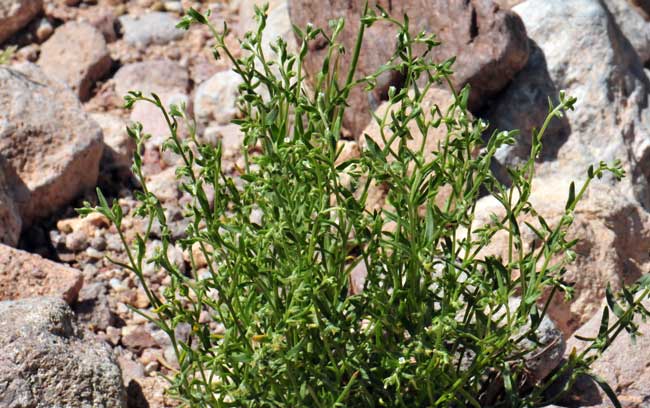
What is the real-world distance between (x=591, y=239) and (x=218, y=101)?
7.03ft

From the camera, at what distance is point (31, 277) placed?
13.2ft

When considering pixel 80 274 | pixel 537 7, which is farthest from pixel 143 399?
pixel 537 7

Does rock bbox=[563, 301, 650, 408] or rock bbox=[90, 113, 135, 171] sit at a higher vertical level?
rock bbox=[563, 301, 650, 408]

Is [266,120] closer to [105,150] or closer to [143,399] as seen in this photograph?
[143,399]

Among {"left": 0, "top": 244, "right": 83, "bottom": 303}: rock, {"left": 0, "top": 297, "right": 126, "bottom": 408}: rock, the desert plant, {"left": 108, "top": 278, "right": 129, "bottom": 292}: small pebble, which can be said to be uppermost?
{"left": 0, "top": 297, "right": 126, "bottom": 408}: rock

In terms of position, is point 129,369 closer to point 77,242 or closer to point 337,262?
point 77,242

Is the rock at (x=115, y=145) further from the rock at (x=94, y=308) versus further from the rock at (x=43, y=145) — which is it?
the rock at (x=94, y=308)

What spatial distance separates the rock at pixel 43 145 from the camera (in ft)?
15.5

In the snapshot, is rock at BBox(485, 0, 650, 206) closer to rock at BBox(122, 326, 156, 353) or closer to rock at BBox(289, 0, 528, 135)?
rock at BBox(289, 0, 528, 135)

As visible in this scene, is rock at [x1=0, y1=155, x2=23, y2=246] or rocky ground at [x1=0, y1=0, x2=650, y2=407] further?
rock at [x1=0, y1=155, x2=23, y2=246]

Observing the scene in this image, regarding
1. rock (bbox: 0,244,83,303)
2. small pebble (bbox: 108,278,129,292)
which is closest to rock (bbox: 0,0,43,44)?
small pebble (bbox: 108,278,129,292)

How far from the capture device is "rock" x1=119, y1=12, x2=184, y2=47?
624cm

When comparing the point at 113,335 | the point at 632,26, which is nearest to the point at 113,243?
the point at 113,335

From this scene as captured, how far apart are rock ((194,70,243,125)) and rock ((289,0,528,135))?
0.56 meters
